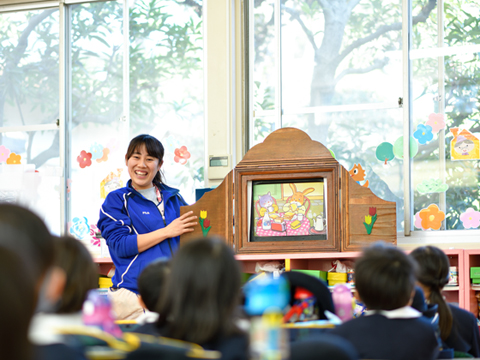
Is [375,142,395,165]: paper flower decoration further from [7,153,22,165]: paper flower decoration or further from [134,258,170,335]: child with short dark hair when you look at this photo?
[7,153,22,165]: paper flower decoration

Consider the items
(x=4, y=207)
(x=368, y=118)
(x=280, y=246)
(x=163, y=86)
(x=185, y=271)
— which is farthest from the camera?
(x=163, y=86)

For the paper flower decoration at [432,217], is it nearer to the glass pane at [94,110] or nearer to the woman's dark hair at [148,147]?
the woman's dark hair at [148,147]

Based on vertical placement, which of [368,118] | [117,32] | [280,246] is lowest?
[280,246]

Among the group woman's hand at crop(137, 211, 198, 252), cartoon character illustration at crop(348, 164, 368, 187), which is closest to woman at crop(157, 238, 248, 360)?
woman's hand at crop(137, 211, 198, 252)

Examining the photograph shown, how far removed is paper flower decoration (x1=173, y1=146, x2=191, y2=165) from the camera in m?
4.09

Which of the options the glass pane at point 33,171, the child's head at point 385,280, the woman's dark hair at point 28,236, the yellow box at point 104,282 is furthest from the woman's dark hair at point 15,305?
the glass pane at point 33,171

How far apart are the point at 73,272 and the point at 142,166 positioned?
179 cm

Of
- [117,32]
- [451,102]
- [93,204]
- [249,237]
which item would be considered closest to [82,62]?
[117,32]

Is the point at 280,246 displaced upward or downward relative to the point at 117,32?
downward

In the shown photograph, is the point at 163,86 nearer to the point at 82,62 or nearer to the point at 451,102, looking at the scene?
the point at 82,62

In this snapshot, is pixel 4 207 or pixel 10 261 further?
pixel 4 207

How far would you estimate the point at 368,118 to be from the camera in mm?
3811

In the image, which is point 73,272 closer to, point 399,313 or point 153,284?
point 153,284

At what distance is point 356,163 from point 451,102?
76cm
